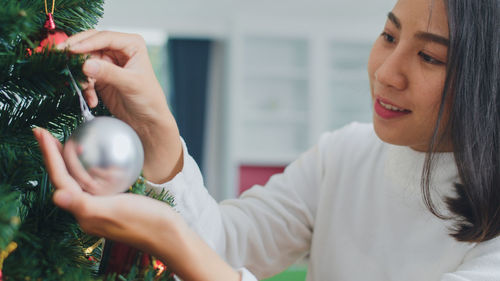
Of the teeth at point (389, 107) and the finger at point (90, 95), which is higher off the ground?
the finger at point (90, 95)

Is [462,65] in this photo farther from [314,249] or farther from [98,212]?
[98,212]

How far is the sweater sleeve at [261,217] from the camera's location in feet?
2.74

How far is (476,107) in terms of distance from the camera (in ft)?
2.73

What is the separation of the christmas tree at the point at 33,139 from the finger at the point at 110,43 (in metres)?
0.03

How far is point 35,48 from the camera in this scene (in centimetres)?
47

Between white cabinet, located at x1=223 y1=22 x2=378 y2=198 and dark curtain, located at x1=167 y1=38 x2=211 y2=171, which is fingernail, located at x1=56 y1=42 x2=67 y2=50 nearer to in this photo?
white cabinet, located at x1=223 y1=22 x2=378 y2=198

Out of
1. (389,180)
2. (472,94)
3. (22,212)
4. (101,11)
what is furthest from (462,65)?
(22,212)

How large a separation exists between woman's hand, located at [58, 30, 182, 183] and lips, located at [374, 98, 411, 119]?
390 millimetres

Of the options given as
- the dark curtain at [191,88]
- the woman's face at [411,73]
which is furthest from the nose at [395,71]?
the dark curtain at [191,88]

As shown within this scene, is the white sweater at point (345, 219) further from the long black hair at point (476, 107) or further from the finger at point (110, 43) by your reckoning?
the finger at point (110, 43)

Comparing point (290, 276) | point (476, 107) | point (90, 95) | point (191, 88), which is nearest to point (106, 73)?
point (90, 95)

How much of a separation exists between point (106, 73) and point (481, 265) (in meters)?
0.67

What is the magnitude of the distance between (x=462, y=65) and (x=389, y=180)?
1.10ft

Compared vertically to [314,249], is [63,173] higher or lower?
higher
